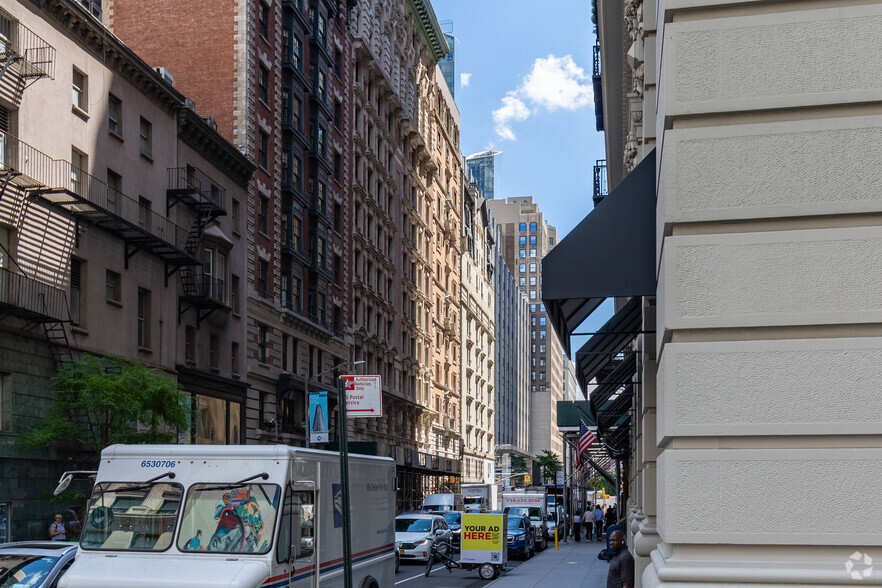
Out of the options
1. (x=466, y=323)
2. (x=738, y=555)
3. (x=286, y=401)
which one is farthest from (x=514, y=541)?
(x=466, y=323)

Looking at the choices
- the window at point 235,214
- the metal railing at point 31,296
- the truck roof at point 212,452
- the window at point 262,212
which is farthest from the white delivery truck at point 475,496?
the truck roof at point 212,452

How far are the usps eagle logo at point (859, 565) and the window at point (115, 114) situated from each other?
33501mm

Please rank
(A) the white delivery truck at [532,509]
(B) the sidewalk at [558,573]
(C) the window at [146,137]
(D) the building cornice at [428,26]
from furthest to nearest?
(D) the building cornice at [428,26] < (A) the white delivery truck at [532,509] < (C) the window at [146,137] < (B) the sidewalk at [558,573]

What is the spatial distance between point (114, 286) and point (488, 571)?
15.6 metres

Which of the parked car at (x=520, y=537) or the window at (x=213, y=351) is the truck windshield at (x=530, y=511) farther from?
the window at (x=213, y=351)

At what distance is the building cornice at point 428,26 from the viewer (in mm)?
86500

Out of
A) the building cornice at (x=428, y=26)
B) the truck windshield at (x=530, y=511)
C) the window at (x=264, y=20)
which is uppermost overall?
the building cornice at (x=428, y=26)

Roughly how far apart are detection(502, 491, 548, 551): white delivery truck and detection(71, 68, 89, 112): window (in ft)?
80.5

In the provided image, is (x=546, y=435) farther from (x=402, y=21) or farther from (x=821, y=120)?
(x=821, y=120)

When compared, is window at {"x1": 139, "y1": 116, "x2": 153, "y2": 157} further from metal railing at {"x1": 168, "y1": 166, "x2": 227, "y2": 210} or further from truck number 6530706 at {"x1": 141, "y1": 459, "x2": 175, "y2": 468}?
truck number 6530706 at {"x1": 141, "y1": 459, "x2": 175, "y2": 468}

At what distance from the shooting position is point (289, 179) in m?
52.0

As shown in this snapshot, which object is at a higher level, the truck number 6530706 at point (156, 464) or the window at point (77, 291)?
the window at point (77, 291)

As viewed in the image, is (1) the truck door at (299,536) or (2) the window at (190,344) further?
(2) the window at (190,344)

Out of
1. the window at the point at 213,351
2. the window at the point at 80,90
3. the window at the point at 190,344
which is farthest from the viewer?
the window at the point at 213,351
